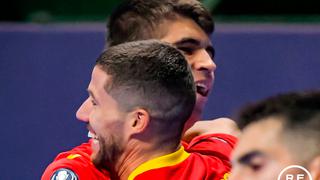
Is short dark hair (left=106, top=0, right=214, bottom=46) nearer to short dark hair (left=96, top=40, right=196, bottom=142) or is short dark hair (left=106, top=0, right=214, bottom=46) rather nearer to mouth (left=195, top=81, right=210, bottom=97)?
mouth (left=195, top=81, right=210, bottom=97)

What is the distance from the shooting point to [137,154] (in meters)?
1.27

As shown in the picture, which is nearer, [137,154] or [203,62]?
[137,154]

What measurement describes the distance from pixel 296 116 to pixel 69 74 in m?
1.47

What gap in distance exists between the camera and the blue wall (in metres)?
2.23

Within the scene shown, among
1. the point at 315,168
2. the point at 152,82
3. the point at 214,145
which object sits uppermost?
the point at 315,168

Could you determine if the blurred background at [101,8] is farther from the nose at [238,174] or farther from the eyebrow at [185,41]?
the nose at [238,174]

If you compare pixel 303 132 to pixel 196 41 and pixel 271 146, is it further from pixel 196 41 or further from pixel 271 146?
pixel 196 41

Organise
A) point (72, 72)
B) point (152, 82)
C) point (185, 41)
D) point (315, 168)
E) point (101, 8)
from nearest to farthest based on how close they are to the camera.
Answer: point (315, 168) < point (152, 82) < point (185, 41) < point (72, 72) < point (101, 8)

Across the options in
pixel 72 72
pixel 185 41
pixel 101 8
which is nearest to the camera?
pixel 185 41

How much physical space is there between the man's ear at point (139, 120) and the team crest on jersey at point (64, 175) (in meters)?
0.11

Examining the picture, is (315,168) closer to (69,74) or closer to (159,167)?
(159,167)

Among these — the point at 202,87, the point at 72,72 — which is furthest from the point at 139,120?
the point at 72,72

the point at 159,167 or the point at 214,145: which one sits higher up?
the point at 159,167

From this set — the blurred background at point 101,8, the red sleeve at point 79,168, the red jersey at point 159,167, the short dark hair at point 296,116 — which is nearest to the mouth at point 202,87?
the red jersey at point 159,167
